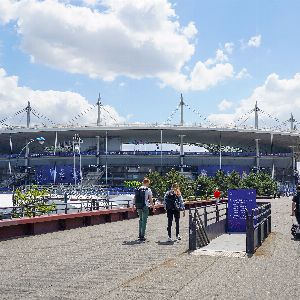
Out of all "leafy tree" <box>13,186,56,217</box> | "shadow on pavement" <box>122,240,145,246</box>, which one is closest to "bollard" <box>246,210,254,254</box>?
"shadow on pavement" <box>122,240,145,246</box>

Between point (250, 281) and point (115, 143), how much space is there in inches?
4442

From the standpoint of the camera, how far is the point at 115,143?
120 m

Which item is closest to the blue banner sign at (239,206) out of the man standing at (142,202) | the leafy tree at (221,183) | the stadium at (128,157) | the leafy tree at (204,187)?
the man standing at (142,202)

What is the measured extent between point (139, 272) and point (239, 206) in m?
8.55

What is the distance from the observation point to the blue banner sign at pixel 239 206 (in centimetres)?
1609

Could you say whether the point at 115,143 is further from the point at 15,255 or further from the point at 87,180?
the point at 15,255

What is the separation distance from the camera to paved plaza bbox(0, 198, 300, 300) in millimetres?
7023

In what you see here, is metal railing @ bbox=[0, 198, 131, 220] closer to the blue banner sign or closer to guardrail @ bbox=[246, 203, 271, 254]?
the blue banner sign

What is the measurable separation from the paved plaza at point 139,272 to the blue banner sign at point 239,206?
10.6 feet

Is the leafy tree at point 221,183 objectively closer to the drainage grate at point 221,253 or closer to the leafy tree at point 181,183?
the leafy tree at point 181,183

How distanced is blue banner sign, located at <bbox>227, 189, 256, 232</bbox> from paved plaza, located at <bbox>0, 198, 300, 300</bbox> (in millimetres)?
3244

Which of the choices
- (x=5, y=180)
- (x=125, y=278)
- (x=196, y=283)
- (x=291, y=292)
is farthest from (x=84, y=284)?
(x=5, y=180)

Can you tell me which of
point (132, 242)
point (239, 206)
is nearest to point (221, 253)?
point (132, 242)

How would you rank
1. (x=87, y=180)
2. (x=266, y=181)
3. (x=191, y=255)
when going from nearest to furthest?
(x=191, y=255) < (x=266, y=181) < (x=87, y=180)
